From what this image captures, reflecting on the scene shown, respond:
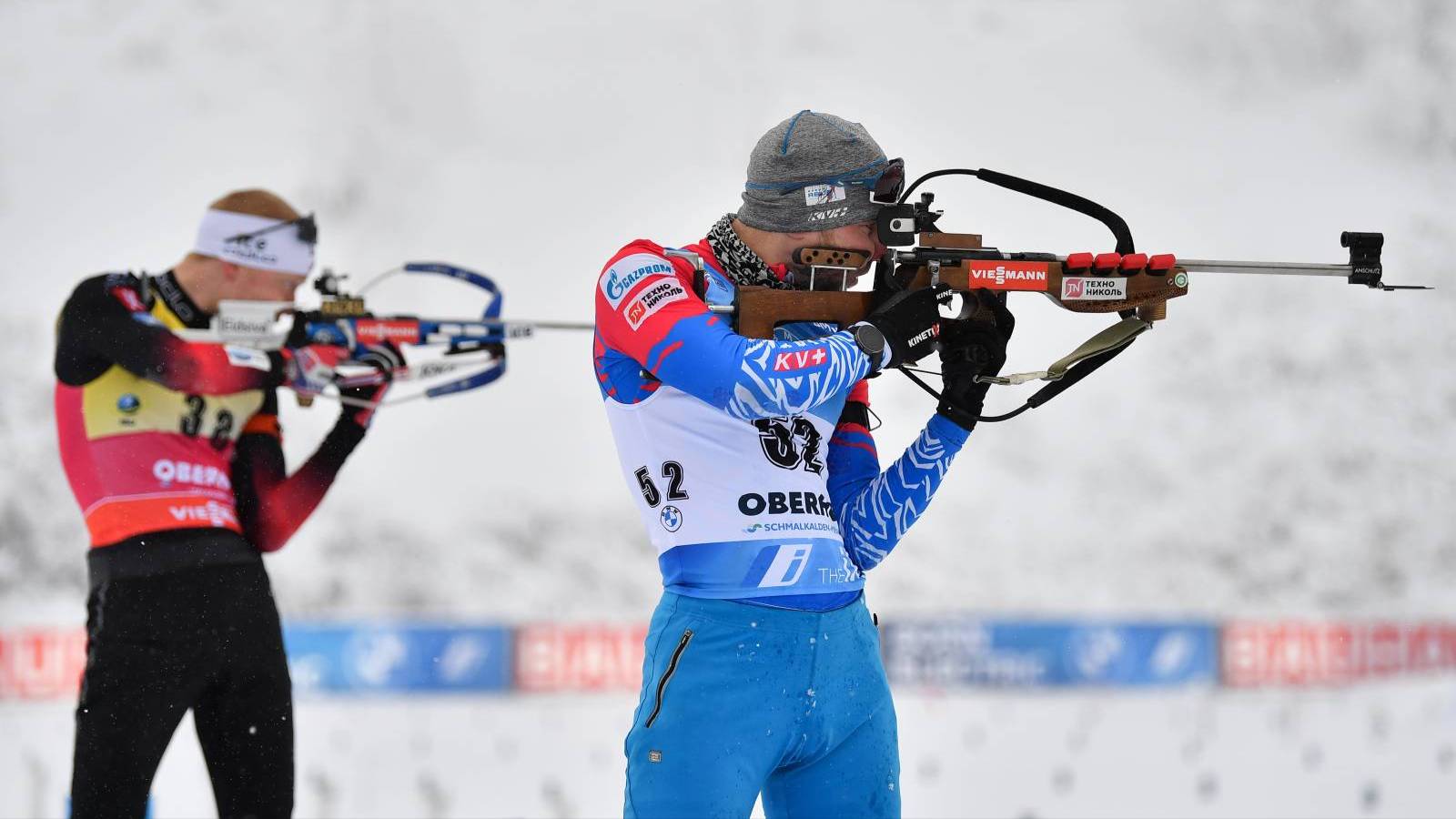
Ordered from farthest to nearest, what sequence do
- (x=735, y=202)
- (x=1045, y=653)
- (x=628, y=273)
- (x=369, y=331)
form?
(x=735, y=202), (x=1045, y=653), (x=369, y=331), (x=628, y=273)

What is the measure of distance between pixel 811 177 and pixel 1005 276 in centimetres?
35

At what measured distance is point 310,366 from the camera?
10.6 feet

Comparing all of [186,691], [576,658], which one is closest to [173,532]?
[186,691]

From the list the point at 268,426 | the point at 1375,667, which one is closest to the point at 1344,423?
the point at 1375,667

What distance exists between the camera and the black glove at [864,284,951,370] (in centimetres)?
182

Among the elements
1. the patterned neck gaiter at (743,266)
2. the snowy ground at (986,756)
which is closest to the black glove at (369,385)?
the patterned neck gaiter at (743,266)

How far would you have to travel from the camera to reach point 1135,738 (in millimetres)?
5906

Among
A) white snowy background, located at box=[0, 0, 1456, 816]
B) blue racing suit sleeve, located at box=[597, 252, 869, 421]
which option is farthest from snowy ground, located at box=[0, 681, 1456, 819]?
blue racing suit sleeve, located at box=[597, 252, 869, 421]

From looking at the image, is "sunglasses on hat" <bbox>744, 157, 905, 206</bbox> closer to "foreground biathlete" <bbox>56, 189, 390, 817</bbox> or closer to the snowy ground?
"foreground biathlete" <bbox>56, 189, 390, 817</bbox>

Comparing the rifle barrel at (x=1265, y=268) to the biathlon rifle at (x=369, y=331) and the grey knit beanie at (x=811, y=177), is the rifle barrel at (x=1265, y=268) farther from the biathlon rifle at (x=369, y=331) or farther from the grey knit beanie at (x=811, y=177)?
the biathlon rifle at (x=369, y=331)

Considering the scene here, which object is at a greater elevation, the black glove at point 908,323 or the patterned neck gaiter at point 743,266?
the patterned neck gaiter at point 743,266

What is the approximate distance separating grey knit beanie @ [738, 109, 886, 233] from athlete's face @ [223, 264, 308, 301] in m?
1.67

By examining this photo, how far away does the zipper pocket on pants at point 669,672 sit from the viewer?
1.66 m

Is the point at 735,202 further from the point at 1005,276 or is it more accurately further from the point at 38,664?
the point at 1005,276
